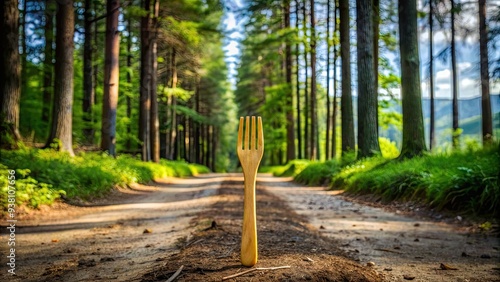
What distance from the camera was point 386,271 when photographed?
3443 mm

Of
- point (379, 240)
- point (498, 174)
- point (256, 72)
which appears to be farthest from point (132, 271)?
point (256, 72)

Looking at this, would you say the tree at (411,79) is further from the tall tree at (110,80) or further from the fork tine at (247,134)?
the tall tree at (110,80)

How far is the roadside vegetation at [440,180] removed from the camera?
604cm

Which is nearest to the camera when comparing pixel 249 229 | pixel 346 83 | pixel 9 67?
pixel 249 229

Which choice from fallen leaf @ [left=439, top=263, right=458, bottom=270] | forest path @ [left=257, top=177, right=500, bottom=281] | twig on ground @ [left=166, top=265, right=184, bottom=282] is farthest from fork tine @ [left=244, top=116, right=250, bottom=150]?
fallen leaf @ [left=439, top=263, right=458, bottom=270]

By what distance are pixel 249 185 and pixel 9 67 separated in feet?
34.1

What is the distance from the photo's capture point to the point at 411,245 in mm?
4648

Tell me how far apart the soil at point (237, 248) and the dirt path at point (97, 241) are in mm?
12

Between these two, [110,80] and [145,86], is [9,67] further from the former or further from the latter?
[145,86]

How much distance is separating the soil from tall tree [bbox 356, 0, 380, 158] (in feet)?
20.8

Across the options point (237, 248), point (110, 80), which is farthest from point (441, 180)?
point (110, 80)

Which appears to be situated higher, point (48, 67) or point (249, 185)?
point (48, 67)

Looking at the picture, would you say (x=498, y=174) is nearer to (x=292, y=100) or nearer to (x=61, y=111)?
(x=61, y=111)

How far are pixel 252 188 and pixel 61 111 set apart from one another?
416 inches
